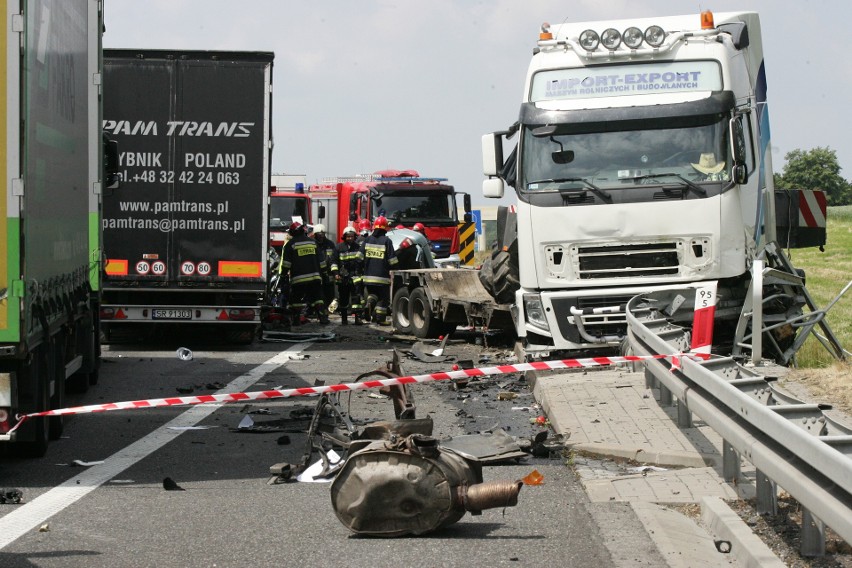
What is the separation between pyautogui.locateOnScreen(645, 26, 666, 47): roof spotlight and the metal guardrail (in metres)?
5.40

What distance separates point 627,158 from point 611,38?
1.38 m

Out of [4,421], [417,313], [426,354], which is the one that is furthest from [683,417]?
[417,313]

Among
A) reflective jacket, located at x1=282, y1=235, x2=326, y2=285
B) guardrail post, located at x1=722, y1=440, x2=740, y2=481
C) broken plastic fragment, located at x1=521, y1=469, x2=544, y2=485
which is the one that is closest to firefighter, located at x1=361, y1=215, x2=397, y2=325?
reflective jacket, located at x1=282, y1=235, x2=326, y2=285

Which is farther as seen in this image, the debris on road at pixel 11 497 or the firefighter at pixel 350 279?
the firefighter at pixel 350 279

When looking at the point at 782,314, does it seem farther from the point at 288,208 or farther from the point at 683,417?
the point at 288,208

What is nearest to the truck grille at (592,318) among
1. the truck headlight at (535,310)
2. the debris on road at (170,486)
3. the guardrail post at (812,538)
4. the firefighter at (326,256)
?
the truck headlight at (535,310)

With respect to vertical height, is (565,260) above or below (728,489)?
above

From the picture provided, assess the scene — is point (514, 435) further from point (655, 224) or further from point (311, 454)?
point (655, 224)

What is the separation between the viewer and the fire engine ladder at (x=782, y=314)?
42.5 ft

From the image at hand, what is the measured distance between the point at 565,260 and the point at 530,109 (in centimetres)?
169

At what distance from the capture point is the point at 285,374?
14.2 metres

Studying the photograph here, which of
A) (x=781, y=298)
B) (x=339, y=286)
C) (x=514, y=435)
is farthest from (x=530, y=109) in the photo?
(x=339, y=286)

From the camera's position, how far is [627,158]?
13.1m

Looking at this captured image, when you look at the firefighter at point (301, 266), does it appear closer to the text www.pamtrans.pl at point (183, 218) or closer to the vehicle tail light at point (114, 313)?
the text www.pamtrans.pl at point (183, 218)
